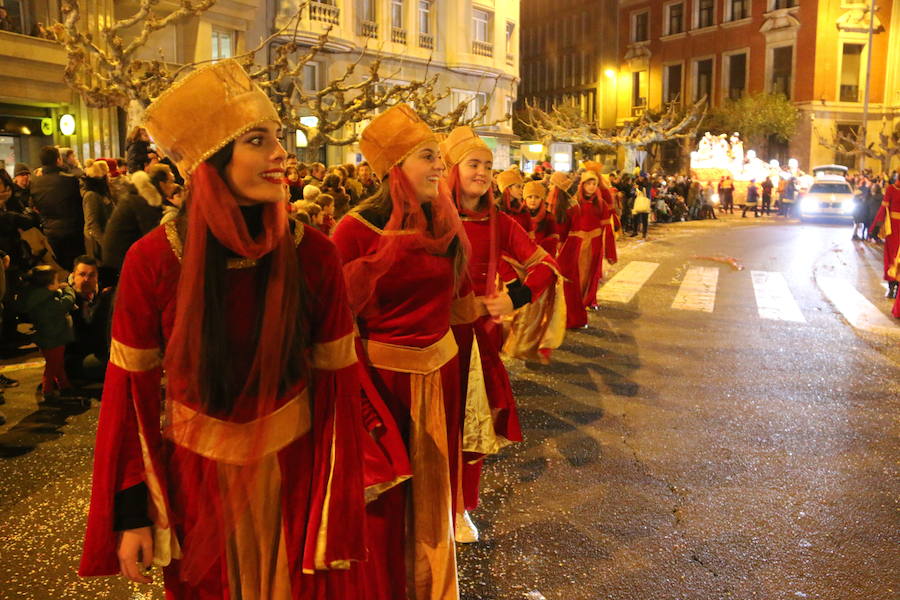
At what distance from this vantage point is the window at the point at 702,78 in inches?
2314

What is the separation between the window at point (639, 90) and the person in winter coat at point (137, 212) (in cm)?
6012

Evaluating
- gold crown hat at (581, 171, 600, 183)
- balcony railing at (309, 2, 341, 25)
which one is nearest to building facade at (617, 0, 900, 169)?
balcony railing at (309, 2, 341, 25)

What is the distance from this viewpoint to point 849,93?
51.6 metres

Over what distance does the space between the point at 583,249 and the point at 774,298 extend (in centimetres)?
419

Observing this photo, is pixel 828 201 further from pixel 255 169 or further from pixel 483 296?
pixel 255 169

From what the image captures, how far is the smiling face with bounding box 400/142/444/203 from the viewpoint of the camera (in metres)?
3.41

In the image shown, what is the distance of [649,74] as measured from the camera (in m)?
63.1

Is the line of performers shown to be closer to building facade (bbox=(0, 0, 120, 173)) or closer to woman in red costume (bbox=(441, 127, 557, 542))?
woman in red costume (bbox=(441, 127, 557, 542))

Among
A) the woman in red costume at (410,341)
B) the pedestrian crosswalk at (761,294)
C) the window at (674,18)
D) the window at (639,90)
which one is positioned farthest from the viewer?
the window at (639,90)

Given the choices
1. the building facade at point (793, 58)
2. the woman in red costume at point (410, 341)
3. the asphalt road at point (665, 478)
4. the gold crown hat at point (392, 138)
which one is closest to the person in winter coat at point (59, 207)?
the asphalt road at point (665, 478)

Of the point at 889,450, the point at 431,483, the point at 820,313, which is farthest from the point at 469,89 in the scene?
the point at 431,483

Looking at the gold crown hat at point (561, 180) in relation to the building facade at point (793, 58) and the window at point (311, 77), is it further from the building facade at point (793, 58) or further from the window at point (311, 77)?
the building facade at point (793, 58)

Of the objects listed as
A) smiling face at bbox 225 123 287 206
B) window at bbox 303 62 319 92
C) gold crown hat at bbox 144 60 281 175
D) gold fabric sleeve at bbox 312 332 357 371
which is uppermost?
window at bbox 303 62 319 92

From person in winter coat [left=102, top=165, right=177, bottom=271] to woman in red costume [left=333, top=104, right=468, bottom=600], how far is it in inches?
164
